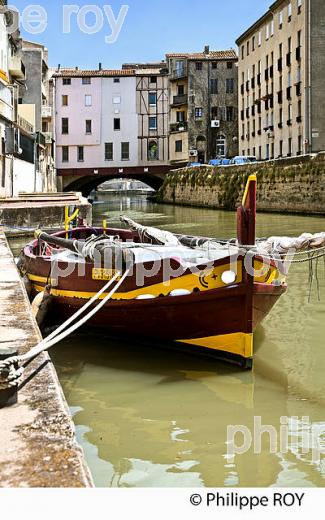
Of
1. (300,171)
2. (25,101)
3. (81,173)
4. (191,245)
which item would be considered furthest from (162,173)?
(191,245)

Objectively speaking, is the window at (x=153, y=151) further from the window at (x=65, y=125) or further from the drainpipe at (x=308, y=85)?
the drainpipe at (x=308, y=85)

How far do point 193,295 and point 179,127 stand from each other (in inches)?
2372

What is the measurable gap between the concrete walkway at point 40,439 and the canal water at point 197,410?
950 millimetres

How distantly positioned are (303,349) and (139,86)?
60.1 m

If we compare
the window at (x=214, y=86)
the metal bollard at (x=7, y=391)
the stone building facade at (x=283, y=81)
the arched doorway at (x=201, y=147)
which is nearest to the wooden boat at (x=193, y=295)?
the metal bollard at (x=7, y=391)

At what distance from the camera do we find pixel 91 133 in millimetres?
65938

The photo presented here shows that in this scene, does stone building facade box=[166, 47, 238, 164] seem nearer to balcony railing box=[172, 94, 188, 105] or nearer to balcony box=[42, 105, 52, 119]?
balcony railing box=[172, 94, 188, 105]

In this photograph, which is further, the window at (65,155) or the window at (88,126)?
the window at (88,126)

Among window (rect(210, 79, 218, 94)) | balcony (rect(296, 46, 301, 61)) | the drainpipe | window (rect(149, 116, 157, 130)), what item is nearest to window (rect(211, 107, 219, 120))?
window (rect(210, 79, 218, 94))

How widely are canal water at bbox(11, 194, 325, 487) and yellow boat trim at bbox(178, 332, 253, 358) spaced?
0.21m

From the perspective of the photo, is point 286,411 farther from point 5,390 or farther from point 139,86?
point 139,86

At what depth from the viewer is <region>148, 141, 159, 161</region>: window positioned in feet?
220

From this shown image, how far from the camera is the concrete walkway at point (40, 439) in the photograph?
353 centimetres

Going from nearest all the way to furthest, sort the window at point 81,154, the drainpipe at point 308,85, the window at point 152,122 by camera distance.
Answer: the drainpipe at point 308,85 < the window at point 81,154 < the window at point 152,122
